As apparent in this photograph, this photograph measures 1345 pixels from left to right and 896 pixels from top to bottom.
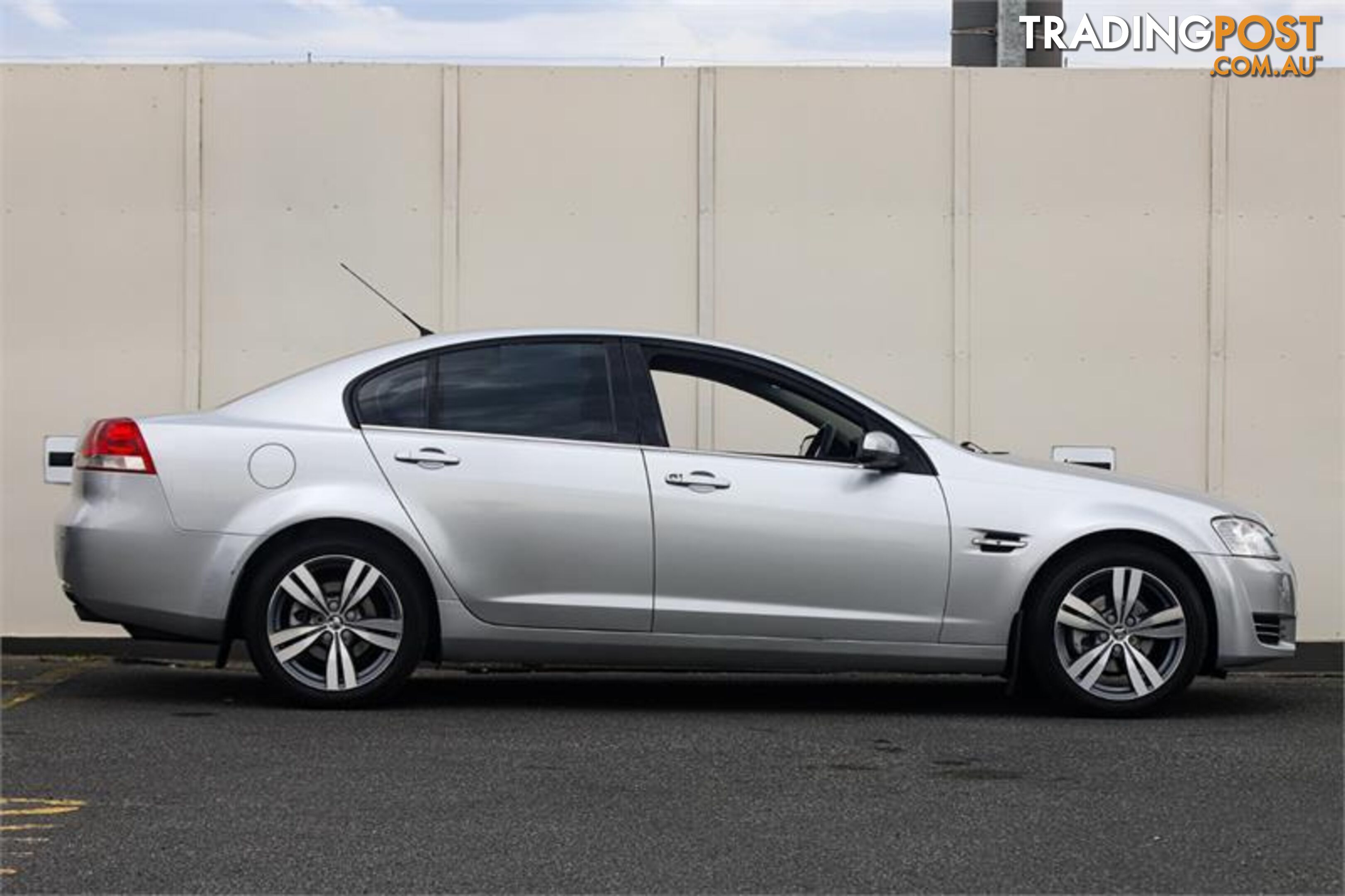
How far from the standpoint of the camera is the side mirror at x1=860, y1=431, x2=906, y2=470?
8453 millimetres

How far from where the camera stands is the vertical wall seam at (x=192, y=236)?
11461 millimetres

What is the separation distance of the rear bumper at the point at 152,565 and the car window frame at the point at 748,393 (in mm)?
1658

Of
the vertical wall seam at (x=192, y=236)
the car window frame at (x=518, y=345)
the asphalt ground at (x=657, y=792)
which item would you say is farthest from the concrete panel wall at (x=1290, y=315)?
the vertical wall seam at (x=192, y=236)

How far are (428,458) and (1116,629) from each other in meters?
2.83

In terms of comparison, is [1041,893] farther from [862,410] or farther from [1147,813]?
[862,410]

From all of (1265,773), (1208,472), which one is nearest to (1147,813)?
(1265,773)

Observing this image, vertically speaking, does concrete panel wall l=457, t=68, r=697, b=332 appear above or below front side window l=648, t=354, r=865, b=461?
above

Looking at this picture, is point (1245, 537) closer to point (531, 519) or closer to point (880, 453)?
point (880, 453)

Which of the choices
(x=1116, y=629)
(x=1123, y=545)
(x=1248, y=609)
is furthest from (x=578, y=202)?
(x=1248, y=609)

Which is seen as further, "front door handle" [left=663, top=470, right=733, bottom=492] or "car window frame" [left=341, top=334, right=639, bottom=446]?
"car window frame" [left=341, top=334, right=639, bottom=446]

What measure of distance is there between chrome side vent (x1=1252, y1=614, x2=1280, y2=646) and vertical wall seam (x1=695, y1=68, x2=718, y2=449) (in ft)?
12.2

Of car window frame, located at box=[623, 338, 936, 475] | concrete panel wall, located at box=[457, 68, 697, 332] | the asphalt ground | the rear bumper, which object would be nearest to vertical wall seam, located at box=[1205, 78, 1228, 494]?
the asphalt ground

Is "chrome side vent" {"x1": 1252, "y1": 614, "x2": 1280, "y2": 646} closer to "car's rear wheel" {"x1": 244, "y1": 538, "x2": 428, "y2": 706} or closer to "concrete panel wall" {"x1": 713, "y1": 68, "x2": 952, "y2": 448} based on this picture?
"concrete panel wall" {"x1": 713, "y1": 68, "x2": 952, "y2": 448}

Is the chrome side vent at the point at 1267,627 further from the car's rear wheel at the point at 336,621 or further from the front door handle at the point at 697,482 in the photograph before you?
the car's rear wheel at the point at 336,621
